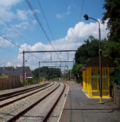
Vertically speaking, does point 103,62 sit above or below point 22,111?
above

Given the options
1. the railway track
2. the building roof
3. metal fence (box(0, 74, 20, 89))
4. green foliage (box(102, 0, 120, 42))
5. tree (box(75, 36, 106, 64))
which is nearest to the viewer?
the railway track

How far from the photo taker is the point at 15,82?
3284 cm

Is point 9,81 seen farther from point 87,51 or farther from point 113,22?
point 113,22

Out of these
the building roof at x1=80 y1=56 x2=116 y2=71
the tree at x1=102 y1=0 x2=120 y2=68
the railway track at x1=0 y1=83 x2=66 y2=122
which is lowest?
the railway track at x1=0 y1=83 x2=66 y2=122

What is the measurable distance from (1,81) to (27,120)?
20.7 m

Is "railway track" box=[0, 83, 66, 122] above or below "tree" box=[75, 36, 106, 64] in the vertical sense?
below

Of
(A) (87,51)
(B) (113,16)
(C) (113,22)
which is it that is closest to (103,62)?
(B) (113,16)

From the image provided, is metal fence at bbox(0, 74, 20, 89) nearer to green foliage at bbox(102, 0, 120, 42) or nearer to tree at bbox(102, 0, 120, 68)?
tree at bbox(102, 0, 120, 68)

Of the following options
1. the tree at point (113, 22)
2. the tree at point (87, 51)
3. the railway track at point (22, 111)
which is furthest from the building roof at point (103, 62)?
the tree at point (87, 51)

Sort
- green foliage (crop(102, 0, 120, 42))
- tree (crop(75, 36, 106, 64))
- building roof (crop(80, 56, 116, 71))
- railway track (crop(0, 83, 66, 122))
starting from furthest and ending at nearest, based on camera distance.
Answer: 1. tree (crop(75, 36, 106, 64))
2. building roof (crop(80, 56, 116, 71))
3. green foliage (crop(102, 0, 120, 42))
4. railway track (crop(0, 83, 66, 122))

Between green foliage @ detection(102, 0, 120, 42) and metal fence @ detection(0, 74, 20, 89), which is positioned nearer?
green foliage @ detection(102, 0, 120, 42)

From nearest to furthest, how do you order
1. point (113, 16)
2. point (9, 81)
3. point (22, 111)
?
point (22, 111), point (113, 16), point (9, 81)

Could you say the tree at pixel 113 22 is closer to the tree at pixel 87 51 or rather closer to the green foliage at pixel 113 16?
the green foliage at pixel 113 16

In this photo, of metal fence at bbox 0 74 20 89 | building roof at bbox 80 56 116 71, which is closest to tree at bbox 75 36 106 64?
metal fence at bbox 0 74 20 89
